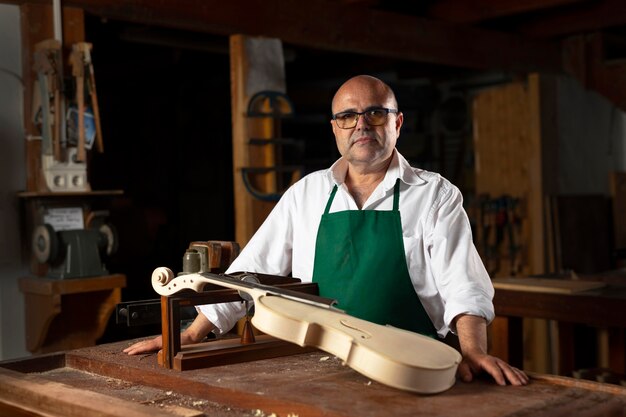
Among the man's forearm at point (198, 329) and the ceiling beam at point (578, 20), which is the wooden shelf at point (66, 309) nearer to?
the man's forearm at point (198, 329)

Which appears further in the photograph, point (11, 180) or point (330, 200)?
point (11, 180)

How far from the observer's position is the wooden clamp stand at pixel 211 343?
238 centimetres

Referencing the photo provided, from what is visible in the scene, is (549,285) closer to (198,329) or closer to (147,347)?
(198,329)

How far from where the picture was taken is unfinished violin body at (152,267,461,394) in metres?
1.94

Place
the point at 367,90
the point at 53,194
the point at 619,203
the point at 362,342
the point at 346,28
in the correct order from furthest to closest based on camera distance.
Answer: the point at 619,203 < the point at 346,28 < the point at 53,194 < the point at 367,90 < the point at 362,342

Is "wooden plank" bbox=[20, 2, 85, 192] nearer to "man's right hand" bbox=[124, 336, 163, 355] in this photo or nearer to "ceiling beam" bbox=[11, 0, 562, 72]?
"ceiling beam" bbox=[11, 0, 562, 72]

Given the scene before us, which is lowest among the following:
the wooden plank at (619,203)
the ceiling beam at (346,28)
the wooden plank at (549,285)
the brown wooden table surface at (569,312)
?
the brown wooden table surface at (569,312)

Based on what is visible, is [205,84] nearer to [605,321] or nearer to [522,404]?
[605,321]

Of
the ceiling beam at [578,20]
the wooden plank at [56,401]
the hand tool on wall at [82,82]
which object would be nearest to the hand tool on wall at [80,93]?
the hand tool on wall at [82,82]

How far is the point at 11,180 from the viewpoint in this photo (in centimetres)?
454

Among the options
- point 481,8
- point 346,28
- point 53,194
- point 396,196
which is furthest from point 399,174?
point 481,8

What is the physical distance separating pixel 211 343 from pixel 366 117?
0.91 meters

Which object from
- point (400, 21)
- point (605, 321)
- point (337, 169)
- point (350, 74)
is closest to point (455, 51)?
point (400, 21)

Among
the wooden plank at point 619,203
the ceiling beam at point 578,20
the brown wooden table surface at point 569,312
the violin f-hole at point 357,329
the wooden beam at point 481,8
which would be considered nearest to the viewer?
the violin f-hole at point 357,329
